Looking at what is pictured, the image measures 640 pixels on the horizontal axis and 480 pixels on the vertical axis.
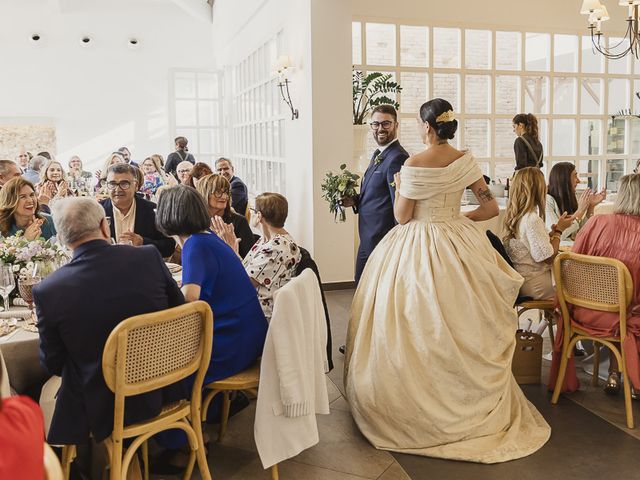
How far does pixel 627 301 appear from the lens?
3.37 meters

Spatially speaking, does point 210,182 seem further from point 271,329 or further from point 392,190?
point 271,329

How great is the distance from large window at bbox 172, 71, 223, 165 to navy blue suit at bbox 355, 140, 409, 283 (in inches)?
307

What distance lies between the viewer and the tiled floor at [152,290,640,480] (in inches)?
114

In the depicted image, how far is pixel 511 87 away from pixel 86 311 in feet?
20.0

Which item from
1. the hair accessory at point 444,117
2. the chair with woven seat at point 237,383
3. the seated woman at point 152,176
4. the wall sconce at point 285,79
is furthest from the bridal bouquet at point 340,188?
the seated woman at point 152,176

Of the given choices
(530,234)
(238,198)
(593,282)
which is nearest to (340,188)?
(530,234)

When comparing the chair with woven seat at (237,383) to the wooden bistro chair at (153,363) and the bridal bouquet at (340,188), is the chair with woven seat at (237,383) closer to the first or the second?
the wooden bistro chair at (153,363)

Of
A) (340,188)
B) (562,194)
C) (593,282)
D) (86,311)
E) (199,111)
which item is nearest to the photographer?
(86,311)

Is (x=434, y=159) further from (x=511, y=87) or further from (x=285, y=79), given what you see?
(x=511, y=87)

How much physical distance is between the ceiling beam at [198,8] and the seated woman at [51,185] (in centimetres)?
606

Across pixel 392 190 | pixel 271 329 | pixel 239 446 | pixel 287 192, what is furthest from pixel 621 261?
pixel 287 192

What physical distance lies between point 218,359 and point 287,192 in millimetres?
4496

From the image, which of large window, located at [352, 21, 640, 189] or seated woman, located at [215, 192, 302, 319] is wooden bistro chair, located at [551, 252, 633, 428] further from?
large window, located at [352, 21, 640, 189]

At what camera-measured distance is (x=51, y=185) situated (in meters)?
6.52
